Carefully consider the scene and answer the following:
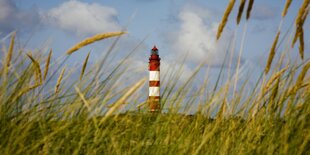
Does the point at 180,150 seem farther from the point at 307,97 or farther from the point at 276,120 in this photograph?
the point at 307,97

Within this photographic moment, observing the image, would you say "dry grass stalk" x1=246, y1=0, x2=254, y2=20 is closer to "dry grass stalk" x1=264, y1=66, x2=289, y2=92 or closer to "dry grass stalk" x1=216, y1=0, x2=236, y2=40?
"dry grass stalk" x1=216, y1=0, x2=236, y2=40

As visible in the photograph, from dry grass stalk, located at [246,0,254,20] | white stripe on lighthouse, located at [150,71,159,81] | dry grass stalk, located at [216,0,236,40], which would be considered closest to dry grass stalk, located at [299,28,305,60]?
dry grass stalk, located at [246,0,254,20]

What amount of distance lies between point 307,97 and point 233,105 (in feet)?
1.64

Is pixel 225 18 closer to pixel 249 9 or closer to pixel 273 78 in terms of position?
pixel 249 9

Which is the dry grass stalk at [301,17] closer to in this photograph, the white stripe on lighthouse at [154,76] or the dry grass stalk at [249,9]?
the dry grass stalk at [249,9]

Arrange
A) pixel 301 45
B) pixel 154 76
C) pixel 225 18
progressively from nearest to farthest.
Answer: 1. pixel 225 18
2. pixel 301 45
3. pixel 154 76

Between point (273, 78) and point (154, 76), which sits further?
point (154, 76)

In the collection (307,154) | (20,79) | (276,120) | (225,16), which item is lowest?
(307,154)

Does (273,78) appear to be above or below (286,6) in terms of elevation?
below

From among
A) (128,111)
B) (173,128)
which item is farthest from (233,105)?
(128,111)

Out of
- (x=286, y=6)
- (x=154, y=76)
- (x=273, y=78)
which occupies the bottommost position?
(x=273, y=78)

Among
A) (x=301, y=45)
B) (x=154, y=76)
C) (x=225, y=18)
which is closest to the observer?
(x=225, y=18)

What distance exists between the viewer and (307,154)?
202 centimetres

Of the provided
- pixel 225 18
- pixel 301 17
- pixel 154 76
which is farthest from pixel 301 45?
pixel 154 76
